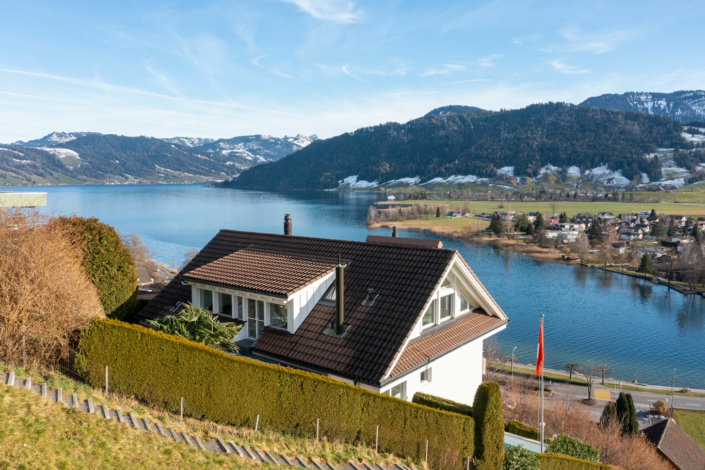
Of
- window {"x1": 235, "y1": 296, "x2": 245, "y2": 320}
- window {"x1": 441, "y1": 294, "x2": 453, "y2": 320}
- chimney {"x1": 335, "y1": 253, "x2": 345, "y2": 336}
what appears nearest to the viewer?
chimney {"x1": 335, "y1": 253, "x2": 345, "y2": 336}

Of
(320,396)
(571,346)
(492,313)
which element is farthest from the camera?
(571,346)

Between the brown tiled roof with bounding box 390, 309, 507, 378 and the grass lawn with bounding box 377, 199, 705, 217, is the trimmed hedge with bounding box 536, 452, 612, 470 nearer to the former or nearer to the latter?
the brown tiled roof with bounding box 390, 309, 507, 378

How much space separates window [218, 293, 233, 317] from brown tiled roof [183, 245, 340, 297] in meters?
0.90

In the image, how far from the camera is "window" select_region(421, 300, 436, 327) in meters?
15.2

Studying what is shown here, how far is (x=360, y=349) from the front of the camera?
13492 mm

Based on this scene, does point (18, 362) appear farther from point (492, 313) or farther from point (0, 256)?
point (492, 313)

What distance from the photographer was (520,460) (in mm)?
12305

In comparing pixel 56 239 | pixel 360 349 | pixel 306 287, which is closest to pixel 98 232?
pixel 56 239

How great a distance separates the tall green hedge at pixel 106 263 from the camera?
17578 millimetres

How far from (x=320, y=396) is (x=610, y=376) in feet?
133

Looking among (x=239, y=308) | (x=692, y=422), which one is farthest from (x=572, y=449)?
(x=692, y=422)

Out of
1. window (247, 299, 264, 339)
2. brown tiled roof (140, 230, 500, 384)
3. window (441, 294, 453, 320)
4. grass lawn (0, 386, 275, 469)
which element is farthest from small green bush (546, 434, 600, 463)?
grass lawn (0, 386, 275, 469)

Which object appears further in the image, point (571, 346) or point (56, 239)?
point (571, 346)

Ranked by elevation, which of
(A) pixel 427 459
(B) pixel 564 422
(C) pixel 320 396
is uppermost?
(C) pixel 320 396
